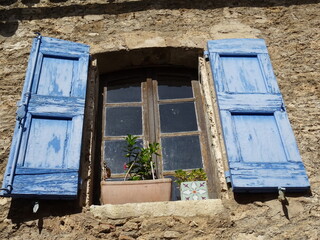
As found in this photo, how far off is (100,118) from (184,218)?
1389 mm

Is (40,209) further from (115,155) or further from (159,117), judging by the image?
(159,117)

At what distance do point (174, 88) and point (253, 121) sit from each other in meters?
1.07

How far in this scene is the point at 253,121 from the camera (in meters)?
3.04

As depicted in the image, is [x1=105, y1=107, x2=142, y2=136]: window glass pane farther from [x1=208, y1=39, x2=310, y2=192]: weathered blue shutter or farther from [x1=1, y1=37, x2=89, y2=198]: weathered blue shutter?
[x1=208, y1=39, x2=310, y2=192]: weathered blue shutter

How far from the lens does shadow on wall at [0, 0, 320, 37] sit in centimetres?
410

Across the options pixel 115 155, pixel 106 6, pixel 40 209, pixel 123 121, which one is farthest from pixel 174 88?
pixel 40 209

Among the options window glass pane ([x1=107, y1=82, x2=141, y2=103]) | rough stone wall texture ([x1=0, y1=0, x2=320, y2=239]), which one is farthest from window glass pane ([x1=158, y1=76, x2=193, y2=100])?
rough stone wall texture ([x1=0, y1=0, x2=320, y2=239])

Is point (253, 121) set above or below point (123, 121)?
below

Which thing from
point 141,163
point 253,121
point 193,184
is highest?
point 253,121

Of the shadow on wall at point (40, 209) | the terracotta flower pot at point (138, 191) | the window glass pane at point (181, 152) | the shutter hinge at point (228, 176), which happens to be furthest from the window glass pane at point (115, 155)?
the shutter hinge at point (228, 176)

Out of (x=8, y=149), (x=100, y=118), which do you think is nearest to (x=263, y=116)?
(x=100, y=118)

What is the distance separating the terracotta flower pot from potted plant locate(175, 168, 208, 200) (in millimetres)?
182

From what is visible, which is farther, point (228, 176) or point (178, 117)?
point (178, 117)

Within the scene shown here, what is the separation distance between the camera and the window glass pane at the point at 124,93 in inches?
148
